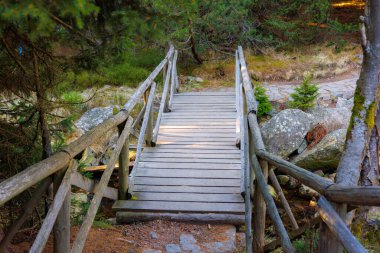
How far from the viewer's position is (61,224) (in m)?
2.69

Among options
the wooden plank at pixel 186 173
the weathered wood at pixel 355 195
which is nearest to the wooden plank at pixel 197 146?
the wooden plank at pixel 186 173

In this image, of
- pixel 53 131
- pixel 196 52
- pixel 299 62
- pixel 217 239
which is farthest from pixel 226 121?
pixel 299 62

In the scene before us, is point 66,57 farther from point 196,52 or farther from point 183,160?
point 196,52

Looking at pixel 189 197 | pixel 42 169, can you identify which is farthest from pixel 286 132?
pixel 42 169

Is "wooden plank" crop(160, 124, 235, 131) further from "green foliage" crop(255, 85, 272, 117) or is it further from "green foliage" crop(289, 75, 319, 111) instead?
"green foliage" crop(289, 75, 319, 111)

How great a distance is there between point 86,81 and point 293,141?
23.1 ft

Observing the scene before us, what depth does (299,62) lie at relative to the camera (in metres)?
14.2

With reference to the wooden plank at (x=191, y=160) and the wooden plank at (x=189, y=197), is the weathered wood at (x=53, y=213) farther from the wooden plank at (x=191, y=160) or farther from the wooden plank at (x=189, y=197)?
the wooden plank at (x=191, y=160)

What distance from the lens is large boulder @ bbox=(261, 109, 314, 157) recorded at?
30.0 feet

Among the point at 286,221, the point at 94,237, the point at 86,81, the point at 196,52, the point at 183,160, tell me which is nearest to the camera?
the point at 94,237

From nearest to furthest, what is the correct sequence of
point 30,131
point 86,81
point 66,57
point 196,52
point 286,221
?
point 66,57 < point 30,131 < point 286,221 < point 86,81 < point 196,52

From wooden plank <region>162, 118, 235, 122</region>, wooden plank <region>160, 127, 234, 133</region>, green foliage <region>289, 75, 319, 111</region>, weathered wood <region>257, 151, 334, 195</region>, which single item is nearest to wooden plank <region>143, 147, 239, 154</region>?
wooden plank <region>160, 127, 234, 133</region>

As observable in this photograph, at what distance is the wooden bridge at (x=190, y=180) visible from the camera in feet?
6.94

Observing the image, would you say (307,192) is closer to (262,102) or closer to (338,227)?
(262,102)
